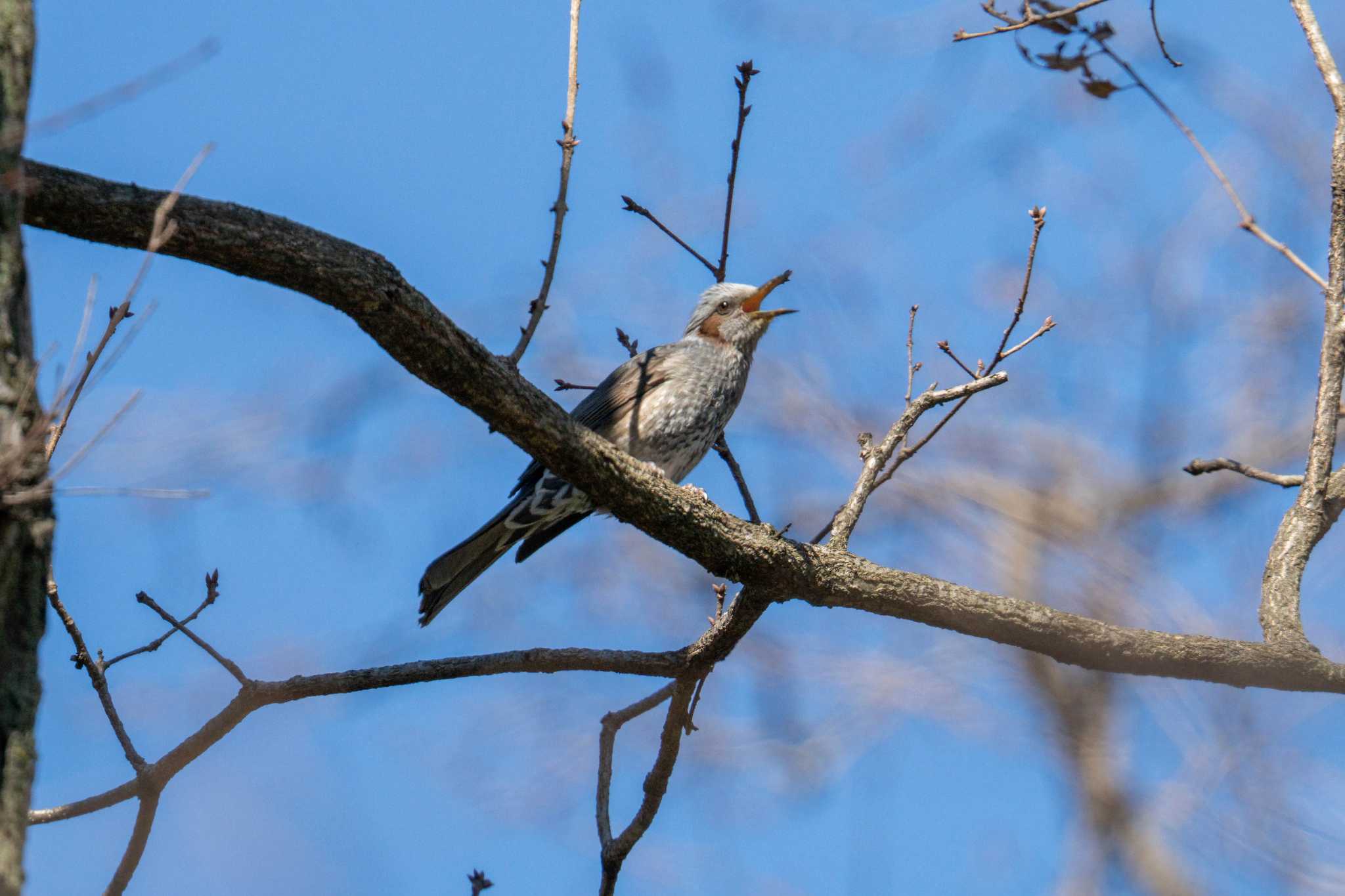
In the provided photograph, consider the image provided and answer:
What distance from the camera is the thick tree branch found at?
262cm

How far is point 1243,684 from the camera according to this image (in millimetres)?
3852

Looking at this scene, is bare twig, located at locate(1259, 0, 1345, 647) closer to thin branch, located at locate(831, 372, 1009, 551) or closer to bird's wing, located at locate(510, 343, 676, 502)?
thin branch, located at locate(831, 372, 1009, 551)

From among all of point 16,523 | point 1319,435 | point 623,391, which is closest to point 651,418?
point 623,391

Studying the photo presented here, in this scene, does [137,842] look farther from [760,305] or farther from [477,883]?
[760,305]

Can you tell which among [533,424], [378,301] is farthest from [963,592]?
[378,301]

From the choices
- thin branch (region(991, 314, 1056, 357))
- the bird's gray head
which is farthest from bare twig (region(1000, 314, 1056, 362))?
the bird's gray head

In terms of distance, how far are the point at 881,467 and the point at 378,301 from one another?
6.16 feet

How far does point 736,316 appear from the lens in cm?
646

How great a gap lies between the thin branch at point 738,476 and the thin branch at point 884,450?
36 cm

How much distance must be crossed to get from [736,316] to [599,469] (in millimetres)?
3190

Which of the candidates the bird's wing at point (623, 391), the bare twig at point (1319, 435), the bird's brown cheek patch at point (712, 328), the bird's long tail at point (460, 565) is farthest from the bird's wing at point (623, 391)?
the bare twig at point (1319, 435)

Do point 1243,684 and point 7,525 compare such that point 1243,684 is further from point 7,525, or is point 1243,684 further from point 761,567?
point 7,525

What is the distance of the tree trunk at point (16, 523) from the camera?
5.90 feet

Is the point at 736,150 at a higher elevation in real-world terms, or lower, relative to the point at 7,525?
higher
